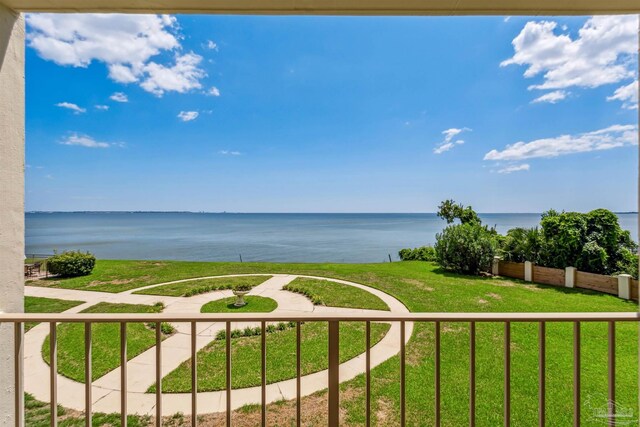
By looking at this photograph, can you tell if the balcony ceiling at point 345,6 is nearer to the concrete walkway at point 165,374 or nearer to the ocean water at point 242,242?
the concrete walkway at point 165,374

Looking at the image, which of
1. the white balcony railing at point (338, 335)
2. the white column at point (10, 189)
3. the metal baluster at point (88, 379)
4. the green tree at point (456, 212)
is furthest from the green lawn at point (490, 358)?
the green tree at point (456, 212)

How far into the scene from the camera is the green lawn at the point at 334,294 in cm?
636

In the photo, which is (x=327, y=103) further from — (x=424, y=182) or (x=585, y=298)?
(x=424, y=182)

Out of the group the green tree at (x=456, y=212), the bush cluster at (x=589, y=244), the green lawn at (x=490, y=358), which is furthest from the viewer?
the green tree at (x=456, y=212)

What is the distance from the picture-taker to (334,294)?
717 centimetres

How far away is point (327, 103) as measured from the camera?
1380 cm

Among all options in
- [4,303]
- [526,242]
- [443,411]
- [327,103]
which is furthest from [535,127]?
[4,303]

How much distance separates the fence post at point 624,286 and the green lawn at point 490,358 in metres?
0.31

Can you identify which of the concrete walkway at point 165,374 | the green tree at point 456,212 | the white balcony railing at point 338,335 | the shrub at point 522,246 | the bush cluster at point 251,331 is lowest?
the bush cluster at point 251,331

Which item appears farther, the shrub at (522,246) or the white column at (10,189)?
the shrub at (522,246)

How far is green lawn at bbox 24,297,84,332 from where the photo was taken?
6.00 metres

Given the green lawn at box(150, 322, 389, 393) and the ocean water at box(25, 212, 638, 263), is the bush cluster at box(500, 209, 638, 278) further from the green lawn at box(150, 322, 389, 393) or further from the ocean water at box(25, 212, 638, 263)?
the green lawn at box(150, 322, 389, 393)

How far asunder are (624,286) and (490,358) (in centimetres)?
605

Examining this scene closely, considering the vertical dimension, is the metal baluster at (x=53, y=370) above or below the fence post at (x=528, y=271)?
above
